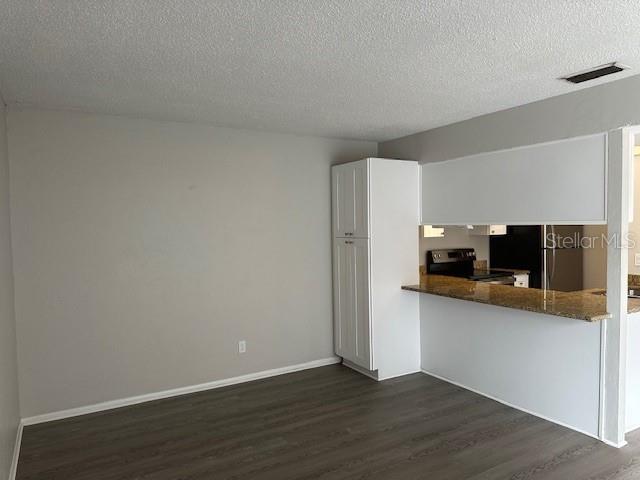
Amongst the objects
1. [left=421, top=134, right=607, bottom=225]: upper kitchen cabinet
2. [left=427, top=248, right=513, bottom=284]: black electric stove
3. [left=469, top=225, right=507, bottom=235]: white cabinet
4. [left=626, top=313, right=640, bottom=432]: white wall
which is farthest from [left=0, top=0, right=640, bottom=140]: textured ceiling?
[left=427, top=248, right=513, bottom=284]: black electric stove

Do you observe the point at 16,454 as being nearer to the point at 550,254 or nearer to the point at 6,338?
the point at 6,338

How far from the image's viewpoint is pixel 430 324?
4.43m

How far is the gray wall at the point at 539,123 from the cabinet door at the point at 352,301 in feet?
3.85

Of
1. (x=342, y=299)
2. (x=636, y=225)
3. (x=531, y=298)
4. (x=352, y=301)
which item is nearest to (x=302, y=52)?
(x=531, y=298)

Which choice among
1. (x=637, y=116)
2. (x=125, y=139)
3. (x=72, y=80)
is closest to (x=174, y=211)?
(x=125, y=139)

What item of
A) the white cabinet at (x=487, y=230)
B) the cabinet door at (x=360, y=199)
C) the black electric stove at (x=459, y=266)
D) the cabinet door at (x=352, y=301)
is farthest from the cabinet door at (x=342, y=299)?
the white cabinet at (x=487, y=230)

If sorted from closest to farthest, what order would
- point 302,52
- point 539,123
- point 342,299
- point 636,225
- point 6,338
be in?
point 302,52 → point 6,338 → point 539,123 → point 636,225 → point 342,299

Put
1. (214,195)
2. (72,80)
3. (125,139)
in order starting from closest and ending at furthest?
(72,80)
(125,139)
(214,195)

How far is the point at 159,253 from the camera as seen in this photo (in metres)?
3.89

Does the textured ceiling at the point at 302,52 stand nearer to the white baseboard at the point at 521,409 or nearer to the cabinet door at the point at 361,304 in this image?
the cabinet door at the point at 361,304

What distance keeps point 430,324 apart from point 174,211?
8.79 ft

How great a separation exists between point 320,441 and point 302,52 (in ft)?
8.32

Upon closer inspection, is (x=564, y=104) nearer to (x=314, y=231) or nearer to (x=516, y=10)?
(x=516, y=10)

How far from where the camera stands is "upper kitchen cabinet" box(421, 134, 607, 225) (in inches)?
121
